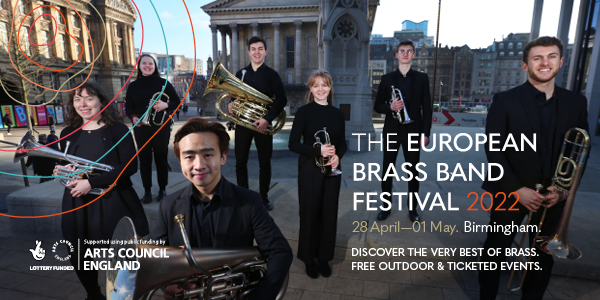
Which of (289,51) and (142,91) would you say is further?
(289,51)

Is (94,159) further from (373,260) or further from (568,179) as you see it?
(568,179)

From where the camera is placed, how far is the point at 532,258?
2.79 m

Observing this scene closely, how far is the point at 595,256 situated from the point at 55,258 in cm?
672

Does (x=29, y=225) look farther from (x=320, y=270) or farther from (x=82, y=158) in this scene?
(x=320, y=270)

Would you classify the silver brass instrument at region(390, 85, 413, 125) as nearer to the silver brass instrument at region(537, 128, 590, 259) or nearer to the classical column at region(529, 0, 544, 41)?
the silver brass instrument at region(537, 128, 590, 259)

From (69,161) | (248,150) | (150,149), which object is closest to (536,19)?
(248,150)

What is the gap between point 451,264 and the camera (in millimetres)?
3715

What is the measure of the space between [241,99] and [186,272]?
316cm

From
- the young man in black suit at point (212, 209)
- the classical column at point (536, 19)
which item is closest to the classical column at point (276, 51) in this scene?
the classical column at point (536, 19)

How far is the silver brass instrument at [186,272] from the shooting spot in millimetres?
1516

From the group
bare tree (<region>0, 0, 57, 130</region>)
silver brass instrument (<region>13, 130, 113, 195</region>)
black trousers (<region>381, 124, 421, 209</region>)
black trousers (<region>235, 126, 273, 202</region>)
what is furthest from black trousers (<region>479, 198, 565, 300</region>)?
bare tree (<region>0, 0, 57, 130</region>)

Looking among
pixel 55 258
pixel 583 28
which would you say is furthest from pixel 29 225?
pixel 583 28

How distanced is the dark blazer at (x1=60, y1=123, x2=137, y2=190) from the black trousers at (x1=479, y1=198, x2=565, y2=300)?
342 cm

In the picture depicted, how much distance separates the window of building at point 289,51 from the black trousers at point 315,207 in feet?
158
